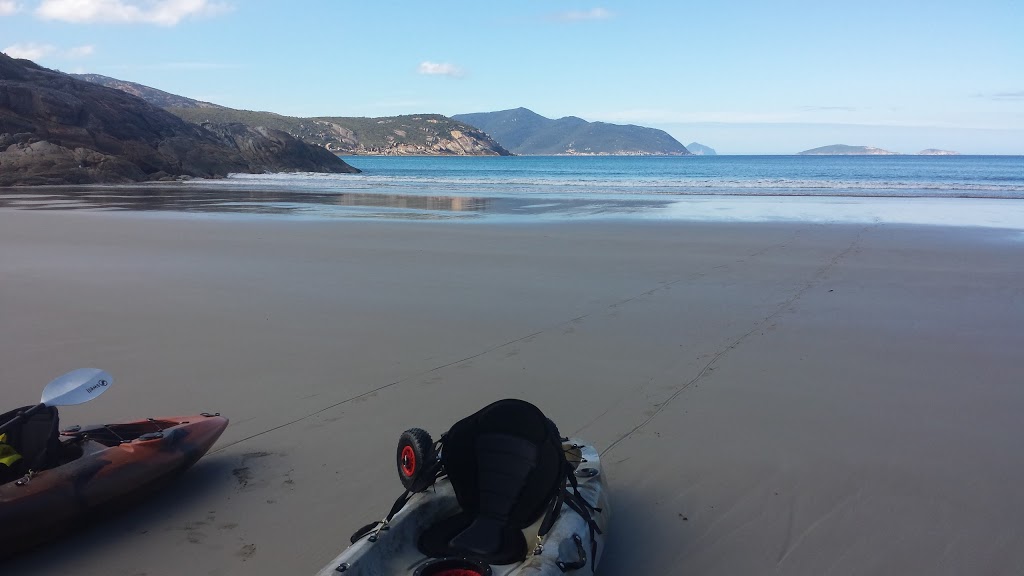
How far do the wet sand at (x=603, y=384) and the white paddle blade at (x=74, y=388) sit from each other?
689 millimetres

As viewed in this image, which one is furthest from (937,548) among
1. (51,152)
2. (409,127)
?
(409,127)

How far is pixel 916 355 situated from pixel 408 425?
4.92 m

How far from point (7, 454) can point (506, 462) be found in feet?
8.31

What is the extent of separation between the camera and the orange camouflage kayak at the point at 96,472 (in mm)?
3471

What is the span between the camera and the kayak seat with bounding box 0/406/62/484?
12.3ft

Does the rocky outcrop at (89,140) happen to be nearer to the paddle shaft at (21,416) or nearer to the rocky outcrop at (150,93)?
the paddle shaft at (21,416)

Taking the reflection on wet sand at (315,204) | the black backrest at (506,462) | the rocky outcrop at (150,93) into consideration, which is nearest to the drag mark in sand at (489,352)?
the black backrest at (506,462)

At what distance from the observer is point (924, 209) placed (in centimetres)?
2322

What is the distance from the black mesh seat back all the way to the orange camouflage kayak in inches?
3.6

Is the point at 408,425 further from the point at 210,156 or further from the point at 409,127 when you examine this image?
the point at 409,127

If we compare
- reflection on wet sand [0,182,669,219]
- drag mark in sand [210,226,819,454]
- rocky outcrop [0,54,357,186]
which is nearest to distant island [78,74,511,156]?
rocky outcrop [0,54,357,186]

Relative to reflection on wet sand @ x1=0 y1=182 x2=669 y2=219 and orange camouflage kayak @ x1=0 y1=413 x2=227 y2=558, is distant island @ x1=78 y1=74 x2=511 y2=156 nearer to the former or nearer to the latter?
reflection on wet sand @ x1=0 y1=182 x2=669 y2=219

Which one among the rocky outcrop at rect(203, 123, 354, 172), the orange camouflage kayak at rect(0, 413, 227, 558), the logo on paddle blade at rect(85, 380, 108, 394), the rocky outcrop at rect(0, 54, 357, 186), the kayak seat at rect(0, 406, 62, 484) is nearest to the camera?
the orange camouflage kayak at rect(0, 413, 227, 558)

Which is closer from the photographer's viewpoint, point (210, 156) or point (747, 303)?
point (747, 303)
